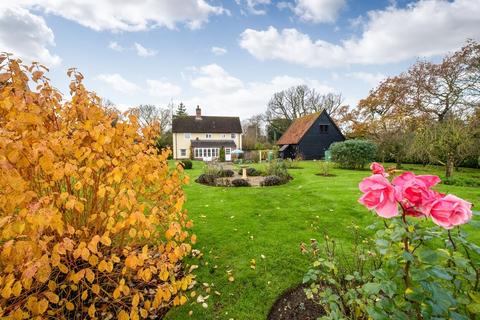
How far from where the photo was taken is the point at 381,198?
1.20m

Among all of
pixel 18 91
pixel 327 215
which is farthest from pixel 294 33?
pixel 18 91

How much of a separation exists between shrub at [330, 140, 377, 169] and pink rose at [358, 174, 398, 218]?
19878 millimetres

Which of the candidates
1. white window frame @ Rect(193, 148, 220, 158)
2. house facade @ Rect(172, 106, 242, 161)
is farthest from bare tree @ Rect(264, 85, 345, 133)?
white window frame @ Rect(193, 148, 220, 158)

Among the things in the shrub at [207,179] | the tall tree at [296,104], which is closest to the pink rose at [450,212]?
the shrub at [207,179]

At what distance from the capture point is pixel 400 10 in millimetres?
9727

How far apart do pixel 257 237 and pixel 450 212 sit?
457 cm

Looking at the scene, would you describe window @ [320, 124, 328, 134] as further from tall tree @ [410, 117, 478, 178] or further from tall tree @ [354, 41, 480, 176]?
tall tree @ [410, 117, 478, 178]

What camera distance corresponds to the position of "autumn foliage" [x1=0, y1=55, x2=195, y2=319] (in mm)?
1661

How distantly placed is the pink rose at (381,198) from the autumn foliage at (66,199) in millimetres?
1676

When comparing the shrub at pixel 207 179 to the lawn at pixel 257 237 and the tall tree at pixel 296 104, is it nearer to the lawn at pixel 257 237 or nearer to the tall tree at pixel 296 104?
the lawn at pixel 257 237

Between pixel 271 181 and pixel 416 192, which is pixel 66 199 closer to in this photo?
pixel 416 192

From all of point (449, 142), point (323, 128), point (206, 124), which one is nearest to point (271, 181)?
point (449, 142)

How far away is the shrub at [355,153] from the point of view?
18.9 m

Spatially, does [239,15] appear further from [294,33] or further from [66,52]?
[66,52]
